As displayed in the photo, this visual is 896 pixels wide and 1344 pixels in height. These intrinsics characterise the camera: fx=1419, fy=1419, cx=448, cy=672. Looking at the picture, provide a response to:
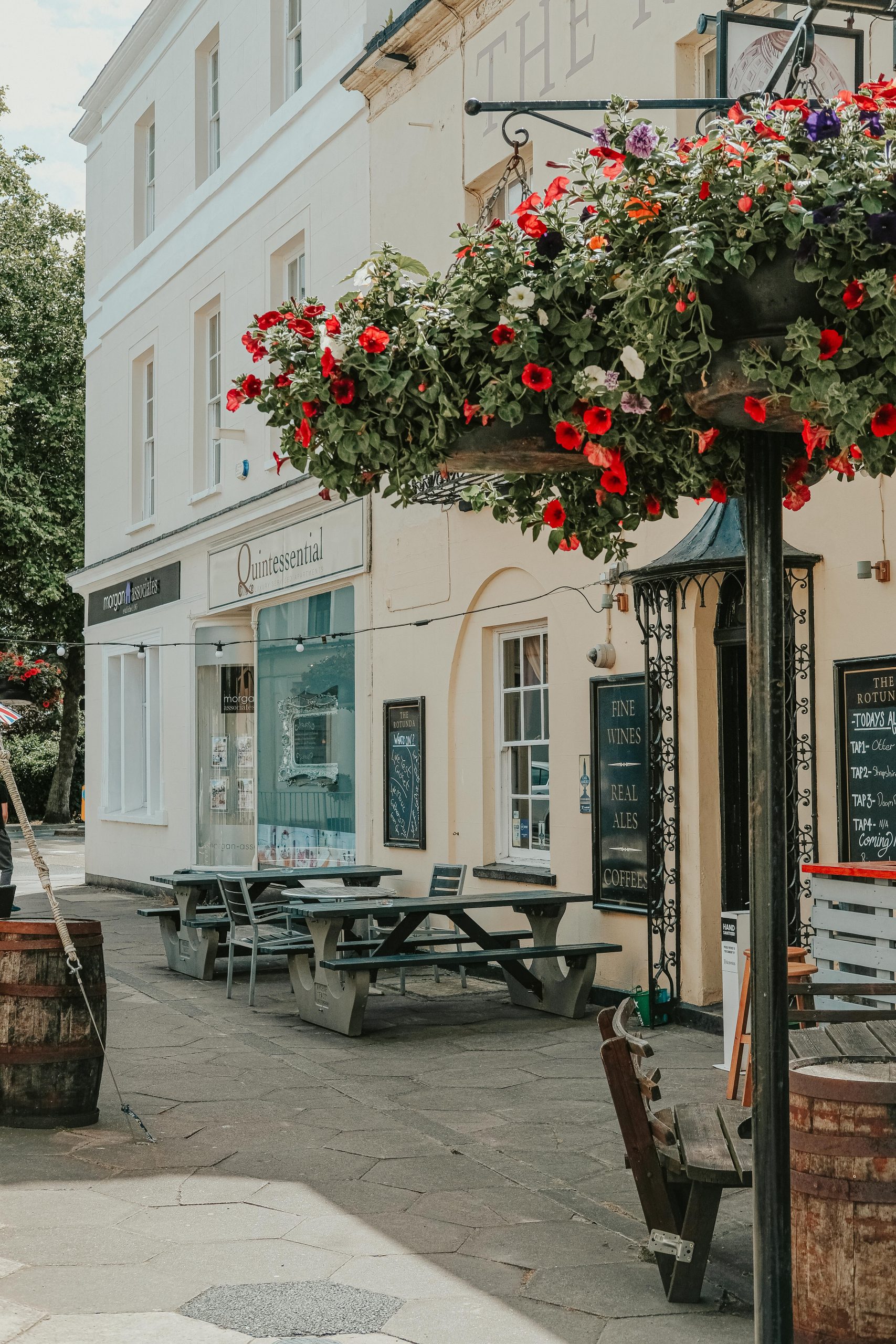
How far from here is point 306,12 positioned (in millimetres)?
15297

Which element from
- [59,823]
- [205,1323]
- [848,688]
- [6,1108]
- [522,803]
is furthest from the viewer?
[59,823]

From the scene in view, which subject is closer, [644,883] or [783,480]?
[783,480]

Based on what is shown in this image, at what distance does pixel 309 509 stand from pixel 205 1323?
36.4 ft

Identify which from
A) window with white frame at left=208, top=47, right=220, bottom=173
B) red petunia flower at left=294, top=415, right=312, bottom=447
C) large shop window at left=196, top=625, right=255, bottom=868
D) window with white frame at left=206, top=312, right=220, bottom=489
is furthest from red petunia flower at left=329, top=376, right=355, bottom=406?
window with white frame at left=208, top=47, right=220, bottom=173

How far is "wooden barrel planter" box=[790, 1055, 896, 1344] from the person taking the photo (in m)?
3.80

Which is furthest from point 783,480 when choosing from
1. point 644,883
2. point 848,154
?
point 644,883

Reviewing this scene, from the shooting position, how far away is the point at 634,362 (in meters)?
3.03

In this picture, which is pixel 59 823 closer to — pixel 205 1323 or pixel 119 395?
pixel 119 395

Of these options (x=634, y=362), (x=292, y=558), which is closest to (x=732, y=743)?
(x=634, y=362)

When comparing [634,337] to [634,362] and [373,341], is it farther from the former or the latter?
[373,341]

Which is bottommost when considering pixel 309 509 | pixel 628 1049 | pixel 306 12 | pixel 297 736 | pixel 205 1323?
pixel 205 1323

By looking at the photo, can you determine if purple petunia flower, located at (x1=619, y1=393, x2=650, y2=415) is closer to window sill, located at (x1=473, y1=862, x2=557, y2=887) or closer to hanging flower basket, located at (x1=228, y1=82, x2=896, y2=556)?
hanging flower basket, located at (x1=228, y1=82, x2=896, y2=556)

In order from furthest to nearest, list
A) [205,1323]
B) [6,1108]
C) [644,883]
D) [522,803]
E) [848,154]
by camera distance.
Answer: [522,803] → [644,883] → [6,1108] → [205,1323] → [848,154]

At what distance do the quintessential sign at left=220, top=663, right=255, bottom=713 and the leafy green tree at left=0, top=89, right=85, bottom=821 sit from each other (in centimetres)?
1425
